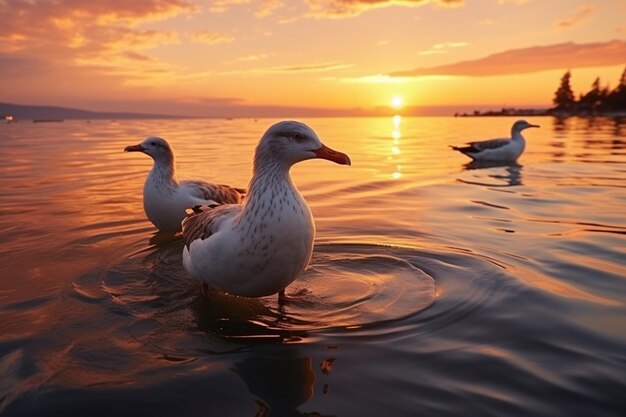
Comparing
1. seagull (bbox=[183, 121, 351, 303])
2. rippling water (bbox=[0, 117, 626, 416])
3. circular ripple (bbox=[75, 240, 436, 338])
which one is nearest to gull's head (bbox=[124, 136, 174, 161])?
rippling water (bbox=[0, 117, 626, 416])

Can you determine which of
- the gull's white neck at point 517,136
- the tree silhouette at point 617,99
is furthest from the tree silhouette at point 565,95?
the gull's white neck at point 517,136

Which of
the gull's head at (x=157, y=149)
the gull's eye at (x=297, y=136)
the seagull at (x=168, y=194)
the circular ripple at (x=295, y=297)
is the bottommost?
the circular ripple at (x=295, y=297)

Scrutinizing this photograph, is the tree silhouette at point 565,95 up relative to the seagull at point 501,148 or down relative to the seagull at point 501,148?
up

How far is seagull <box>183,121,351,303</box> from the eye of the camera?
4.52m

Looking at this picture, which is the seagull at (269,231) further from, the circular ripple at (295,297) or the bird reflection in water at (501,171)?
the bird reflection in water at (501,171)

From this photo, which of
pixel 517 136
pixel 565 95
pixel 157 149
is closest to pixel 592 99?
pixel 565 95

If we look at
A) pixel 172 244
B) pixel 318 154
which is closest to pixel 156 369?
pixel 318 154

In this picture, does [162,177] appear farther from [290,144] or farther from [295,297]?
[290,144]

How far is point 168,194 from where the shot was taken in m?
8.47

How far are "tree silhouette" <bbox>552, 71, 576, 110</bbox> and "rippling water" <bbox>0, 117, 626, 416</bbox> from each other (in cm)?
15832

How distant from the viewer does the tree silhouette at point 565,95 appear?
144750mm

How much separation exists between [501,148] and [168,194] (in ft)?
53.8

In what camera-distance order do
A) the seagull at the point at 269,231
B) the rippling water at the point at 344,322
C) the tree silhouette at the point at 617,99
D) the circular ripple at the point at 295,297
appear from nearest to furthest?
the rippling water at the point at 344,322
the seagull at the point at 269,231
the circular ripple at the point at 295,297
the tree silhouette at the point at 617,99

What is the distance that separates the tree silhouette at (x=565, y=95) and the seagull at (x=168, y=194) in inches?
6353
